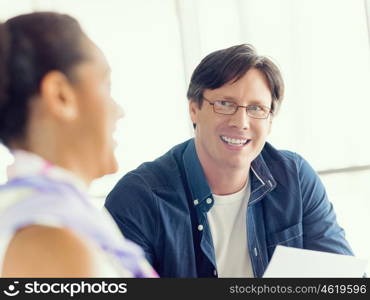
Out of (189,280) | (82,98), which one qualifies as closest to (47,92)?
(82,98)

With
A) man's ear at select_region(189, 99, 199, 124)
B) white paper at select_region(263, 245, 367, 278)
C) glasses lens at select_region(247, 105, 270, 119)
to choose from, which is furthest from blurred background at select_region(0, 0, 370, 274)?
white paper at select_region(263, 245, 367, 278)

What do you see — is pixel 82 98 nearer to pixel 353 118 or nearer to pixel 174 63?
pixel 174 63

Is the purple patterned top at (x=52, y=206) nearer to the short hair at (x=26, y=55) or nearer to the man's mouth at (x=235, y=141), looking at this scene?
the short hair at (x=26, y=55)

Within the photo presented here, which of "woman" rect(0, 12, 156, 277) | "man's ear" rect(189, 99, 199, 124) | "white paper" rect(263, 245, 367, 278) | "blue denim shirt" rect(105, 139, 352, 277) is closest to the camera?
"woman" rect(0, 12, 156, 277)

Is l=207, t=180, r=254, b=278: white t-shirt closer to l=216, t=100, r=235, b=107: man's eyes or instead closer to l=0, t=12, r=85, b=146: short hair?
l=216, t=100, r=235, b=107: man's eyes

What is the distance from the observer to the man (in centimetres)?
93

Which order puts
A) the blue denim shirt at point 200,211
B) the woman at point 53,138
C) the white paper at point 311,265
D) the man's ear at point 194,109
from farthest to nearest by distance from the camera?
1. the man's ear at point 194,109
2. the blue denim shirt at point 200,211
3. the white paper at point 311,265
4. the woman at point 53,138

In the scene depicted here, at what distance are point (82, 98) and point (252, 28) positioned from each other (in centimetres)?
202

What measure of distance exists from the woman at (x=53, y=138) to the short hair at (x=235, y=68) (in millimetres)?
537

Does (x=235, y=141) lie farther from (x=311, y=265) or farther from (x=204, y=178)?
(x=311, y=265)

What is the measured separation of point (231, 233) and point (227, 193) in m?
0.08

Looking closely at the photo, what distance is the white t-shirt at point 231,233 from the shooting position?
95 centimetres

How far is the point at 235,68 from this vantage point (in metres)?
0.96

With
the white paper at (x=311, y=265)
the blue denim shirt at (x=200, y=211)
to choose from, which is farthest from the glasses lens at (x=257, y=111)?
the white paper at (x=311, y=265)
